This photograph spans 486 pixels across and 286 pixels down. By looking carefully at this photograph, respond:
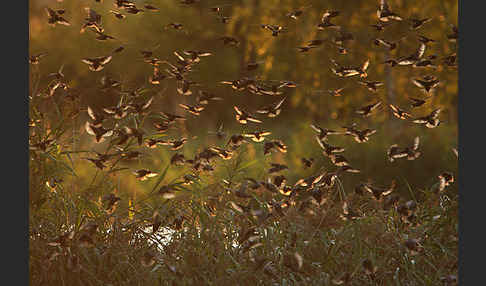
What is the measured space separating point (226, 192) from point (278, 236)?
54 cm

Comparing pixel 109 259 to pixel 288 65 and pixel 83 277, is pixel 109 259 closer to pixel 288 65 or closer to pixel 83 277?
pixel 83 277

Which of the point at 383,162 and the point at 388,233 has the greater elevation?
the point at 388,233

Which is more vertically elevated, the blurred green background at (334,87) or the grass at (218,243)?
the grass at (218,243)

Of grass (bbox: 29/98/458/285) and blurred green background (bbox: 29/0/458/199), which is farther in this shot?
blurred green background (bbox: 29/0/458/199)

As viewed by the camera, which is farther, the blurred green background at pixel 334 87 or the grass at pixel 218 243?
the blurred green background at pixel 334 87

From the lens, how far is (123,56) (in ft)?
45.5

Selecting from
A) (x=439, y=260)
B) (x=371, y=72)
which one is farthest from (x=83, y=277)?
(x=371, y=72)

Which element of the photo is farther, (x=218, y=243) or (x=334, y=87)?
(x=334, y=87)

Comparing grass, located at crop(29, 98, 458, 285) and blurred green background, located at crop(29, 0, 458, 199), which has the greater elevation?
grass, located at crop(29, 98, 458, 285)

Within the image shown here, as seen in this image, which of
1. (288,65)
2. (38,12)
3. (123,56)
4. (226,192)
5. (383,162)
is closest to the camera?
(226,192)

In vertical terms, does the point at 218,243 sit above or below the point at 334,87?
above

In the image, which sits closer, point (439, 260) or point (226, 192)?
point (439, 260)

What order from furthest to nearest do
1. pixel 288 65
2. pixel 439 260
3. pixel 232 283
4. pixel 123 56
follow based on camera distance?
pixel 123 56, pixel 288 65, pixel 439 260, pixel 232 283

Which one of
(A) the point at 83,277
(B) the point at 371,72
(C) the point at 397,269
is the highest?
(C) the point at 397,269
